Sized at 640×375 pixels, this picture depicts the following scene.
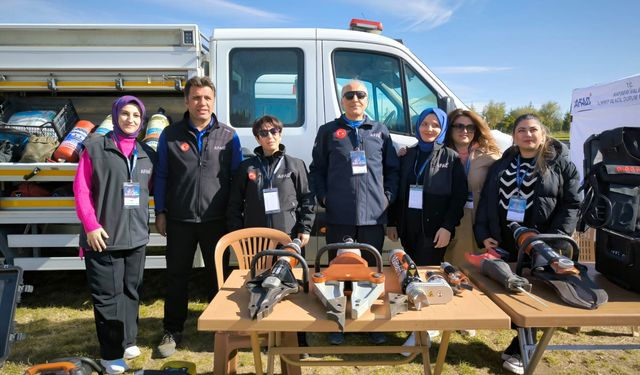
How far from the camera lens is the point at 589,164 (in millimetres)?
2043

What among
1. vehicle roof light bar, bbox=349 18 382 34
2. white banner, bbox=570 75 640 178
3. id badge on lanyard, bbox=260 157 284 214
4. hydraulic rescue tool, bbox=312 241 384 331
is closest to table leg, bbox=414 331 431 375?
hydraulic rescue tool, bbox=312 241 384 331

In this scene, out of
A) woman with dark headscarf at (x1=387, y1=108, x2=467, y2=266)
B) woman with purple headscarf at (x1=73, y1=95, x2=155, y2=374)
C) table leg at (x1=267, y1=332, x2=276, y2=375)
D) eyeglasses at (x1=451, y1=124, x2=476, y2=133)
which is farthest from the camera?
eyeglasses at (x1=451, y1=124, x2=476, y2=133)

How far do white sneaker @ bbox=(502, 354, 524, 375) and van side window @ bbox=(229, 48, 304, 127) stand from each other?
2455mm

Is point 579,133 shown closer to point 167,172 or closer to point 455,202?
point 455,202

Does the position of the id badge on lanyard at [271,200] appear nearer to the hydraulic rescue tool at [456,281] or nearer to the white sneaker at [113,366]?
the hydraulic rescue tool at [456,281]

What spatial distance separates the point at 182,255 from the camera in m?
2.95

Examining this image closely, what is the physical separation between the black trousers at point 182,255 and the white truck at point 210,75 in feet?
1.98

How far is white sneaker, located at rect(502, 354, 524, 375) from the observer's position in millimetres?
2717

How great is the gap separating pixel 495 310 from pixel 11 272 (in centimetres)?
247

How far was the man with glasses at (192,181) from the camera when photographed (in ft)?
9.31

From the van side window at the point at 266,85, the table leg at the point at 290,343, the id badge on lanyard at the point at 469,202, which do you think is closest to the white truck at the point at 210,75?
the van side window at the point at 266,85

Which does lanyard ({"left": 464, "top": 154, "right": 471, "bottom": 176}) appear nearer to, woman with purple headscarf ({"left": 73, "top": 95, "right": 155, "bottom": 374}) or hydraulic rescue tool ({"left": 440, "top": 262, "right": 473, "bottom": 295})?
hydraulic rescue tool ({"left": 440, "top": 262, "right": 473, "bottom": 295})

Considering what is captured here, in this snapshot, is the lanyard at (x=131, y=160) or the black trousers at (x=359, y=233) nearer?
the lanyard at (x=131, y=160)

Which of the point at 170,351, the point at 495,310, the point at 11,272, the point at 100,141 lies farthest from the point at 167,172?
the point at 495,310
